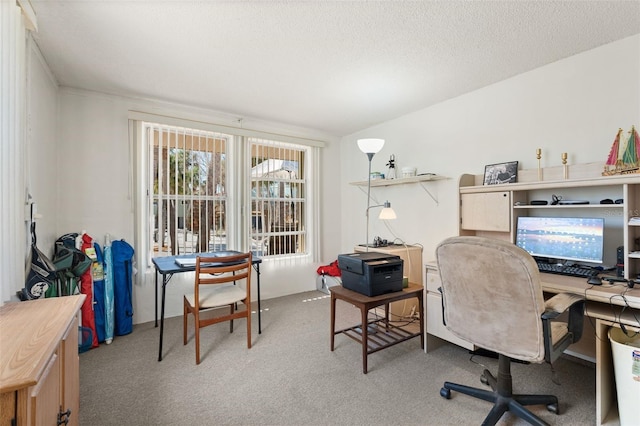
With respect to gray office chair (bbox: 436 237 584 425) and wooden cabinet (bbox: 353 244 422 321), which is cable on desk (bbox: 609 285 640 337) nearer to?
gray office chair (bbox: 436 237 584 425)

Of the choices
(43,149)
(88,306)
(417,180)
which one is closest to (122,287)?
(88,306)

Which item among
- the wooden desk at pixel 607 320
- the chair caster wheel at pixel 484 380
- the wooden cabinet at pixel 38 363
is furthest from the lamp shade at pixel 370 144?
the wooden cabinet at pixel 38 363

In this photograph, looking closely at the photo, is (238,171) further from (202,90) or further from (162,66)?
(162,66)

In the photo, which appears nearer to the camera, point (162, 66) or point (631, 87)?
point (631, 87)

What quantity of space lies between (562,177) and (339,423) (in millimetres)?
2483

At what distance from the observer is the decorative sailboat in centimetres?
198

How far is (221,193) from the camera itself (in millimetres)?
3795

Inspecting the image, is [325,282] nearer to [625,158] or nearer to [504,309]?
[504,309]

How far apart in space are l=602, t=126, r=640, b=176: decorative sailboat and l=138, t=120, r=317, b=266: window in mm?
3335

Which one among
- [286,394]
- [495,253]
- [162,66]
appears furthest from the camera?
[162,66]

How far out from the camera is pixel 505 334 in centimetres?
154

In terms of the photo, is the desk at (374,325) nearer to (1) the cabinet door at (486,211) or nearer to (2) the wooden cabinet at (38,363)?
(1) the cabinet door at (486,211)

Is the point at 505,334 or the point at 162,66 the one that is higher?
the point at 162,66

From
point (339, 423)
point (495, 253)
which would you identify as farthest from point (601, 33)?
point (339, 423)
